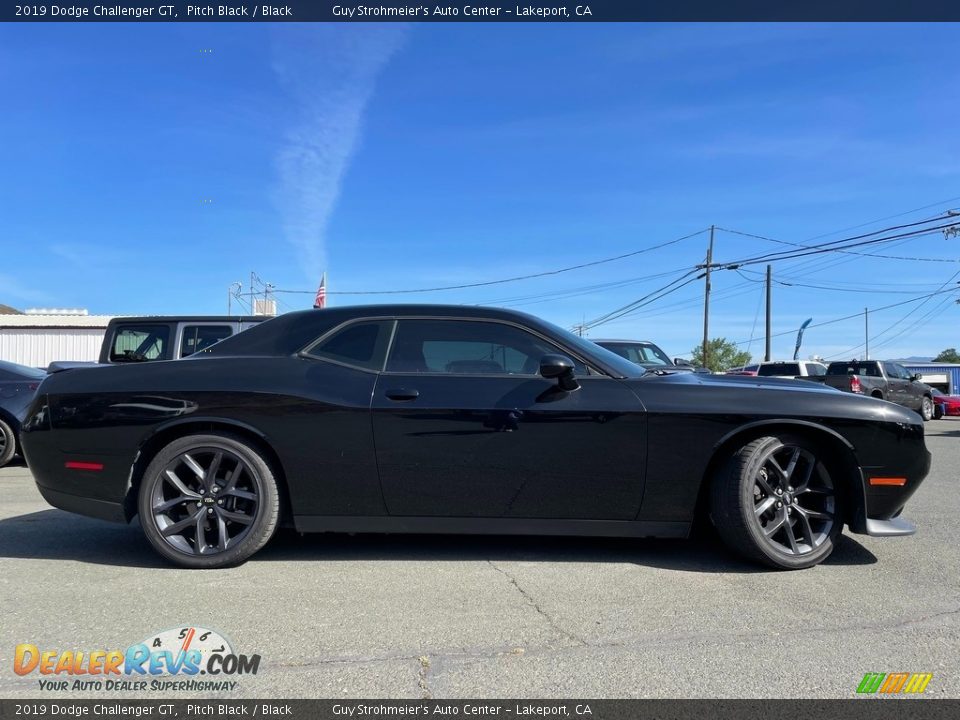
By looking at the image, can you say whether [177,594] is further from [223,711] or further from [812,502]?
[812,502]

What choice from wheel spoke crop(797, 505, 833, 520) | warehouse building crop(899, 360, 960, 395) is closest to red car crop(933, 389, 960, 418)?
warehouse building crop(899, 360, 960, 395)

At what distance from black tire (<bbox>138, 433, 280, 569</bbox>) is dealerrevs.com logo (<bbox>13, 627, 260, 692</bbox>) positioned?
905mm

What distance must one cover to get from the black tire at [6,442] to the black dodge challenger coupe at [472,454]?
4756 mm

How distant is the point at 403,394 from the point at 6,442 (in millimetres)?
6324

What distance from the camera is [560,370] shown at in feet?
11.7

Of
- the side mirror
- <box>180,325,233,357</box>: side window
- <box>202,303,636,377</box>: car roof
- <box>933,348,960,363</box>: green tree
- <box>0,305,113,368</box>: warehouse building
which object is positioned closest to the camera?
the side mirror

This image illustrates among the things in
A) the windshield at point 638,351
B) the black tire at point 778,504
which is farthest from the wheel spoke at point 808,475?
the windshield at point 638,351

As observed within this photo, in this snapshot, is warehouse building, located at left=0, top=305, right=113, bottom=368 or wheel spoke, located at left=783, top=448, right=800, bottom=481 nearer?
wheel spoke, located at left=783, top=448, right=800, bottom=481

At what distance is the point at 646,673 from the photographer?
251 cm

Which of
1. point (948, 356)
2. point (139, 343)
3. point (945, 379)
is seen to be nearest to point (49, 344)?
point (139, 343)

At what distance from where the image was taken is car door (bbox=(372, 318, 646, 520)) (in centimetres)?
360

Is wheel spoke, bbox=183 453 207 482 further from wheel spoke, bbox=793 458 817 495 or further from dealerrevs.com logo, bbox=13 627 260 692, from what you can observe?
wheel spoke, bbox=793 458 817 495

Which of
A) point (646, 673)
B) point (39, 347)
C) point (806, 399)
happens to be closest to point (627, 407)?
point (806, 399)

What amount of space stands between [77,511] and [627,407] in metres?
3.12
